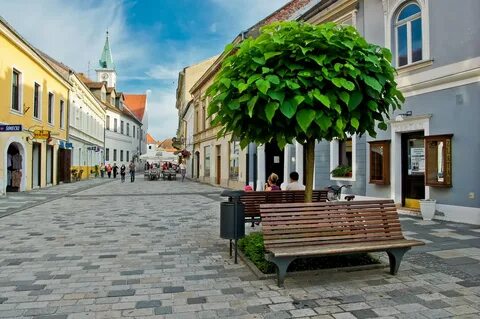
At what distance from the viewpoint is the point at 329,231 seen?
5121 mm

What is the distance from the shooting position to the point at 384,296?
453 cm

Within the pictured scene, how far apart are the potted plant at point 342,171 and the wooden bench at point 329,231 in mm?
8972

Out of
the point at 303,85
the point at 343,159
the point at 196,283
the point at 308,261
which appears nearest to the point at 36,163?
the point at 343,159

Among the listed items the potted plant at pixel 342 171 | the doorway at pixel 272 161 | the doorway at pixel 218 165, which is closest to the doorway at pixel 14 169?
the doorway at pixel 272 161

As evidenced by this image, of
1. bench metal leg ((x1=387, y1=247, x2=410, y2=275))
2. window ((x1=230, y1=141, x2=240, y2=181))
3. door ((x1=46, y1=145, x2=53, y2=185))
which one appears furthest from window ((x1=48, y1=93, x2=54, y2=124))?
bench metal leg ((x1=387, y1=247, x2=410, y2=275))

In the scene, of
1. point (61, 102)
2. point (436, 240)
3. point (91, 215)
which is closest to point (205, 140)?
point (61, 102)

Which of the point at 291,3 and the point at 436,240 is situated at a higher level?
the point at 291,3

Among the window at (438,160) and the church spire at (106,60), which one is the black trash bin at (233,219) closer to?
the window at (438,160)

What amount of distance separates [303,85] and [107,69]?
70.4 meters

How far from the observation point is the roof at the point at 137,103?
70.9 metres

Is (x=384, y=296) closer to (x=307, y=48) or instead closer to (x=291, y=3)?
(x=307, y=48)

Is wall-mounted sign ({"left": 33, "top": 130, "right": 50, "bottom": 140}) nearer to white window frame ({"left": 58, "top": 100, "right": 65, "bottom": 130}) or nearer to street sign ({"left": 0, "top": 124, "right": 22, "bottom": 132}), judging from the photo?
street sign ({"left": 0, "top": 124, "right": 22, "bottom": 132})

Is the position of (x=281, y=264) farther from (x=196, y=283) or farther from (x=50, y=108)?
(x=50, y=108)

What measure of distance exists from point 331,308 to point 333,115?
2.21 metres
